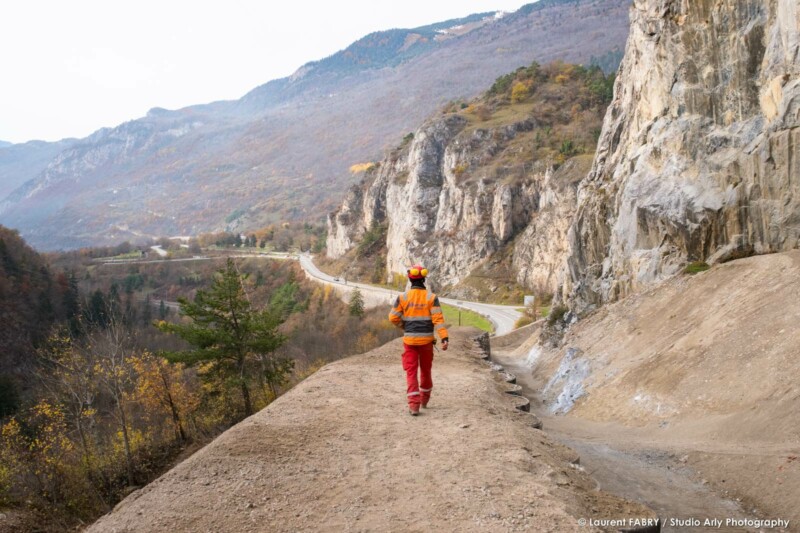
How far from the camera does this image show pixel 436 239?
68.4 metres

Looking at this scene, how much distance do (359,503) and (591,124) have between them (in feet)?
209

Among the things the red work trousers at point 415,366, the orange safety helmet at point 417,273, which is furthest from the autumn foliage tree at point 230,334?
the orange safety helmet at point 417,273

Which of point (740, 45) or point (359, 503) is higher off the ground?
point (740, 45)

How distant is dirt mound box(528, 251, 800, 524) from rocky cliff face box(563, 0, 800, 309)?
1.93 metres

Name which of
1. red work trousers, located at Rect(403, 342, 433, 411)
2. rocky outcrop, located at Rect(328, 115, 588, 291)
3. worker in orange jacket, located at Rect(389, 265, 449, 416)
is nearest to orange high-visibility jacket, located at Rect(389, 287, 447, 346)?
worker in orange jacket, located at Rect(389, 265, 449, 416)

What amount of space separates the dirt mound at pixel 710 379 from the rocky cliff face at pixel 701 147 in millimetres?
1926

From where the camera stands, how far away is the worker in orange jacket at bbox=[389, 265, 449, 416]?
7844 millimetres

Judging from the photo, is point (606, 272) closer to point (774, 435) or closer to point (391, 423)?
point (774, 435)

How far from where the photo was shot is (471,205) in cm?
6400

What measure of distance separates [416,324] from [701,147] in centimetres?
1676

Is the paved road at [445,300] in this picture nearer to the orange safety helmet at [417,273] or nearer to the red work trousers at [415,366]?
the red work trousers at [415,366]

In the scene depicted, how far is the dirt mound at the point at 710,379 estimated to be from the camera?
7516 millimetres

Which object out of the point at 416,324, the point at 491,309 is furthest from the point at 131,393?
the point at 491,309

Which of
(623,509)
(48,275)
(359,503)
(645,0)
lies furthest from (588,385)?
(48,275)
